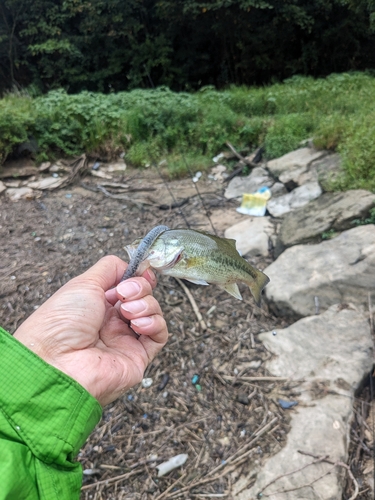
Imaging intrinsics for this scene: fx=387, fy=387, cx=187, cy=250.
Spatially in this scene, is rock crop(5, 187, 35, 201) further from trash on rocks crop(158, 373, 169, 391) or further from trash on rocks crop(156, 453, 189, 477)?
trash on rocks crop(156, 453, 189, 477)

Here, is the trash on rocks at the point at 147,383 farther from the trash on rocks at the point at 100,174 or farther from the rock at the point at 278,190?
the trash on rocks at the point at 100,174

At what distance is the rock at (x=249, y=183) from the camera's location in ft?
23.5

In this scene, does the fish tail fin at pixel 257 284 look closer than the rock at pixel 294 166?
Yes

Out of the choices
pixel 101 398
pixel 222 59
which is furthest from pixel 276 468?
pixel 222 59

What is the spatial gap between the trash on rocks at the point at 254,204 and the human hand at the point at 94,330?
4520 mm

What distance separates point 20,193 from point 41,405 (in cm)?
637

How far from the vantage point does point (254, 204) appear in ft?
21.3

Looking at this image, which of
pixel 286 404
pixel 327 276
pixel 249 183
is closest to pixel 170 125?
pixel 249 183

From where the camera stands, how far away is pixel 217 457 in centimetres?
301

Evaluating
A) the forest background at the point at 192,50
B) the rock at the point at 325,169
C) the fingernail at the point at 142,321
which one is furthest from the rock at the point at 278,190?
the fingernail at the point at 142,321

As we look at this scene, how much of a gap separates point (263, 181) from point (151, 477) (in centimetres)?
556

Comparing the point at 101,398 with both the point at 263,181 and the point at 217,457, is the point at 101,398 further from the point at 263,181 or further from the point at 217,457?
the point at 263,181

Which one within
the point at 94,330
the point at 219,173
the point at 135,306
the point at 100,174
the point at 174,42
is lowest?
the point at 219,173

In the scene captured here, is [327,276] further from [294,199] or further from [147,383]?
[294,199]
